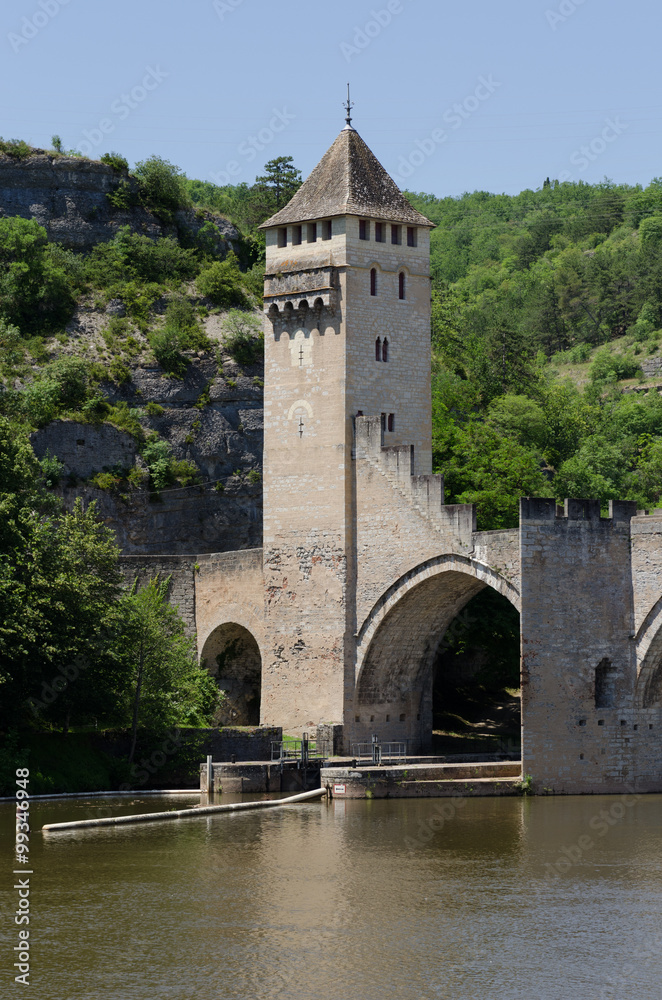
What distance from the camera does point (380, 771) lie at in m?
34.7

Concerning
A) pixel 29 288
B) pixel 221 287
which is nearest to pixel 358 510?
pixel 221 287

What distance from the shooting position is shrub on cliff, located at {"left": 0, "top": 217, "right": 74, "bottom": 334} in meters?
57.0

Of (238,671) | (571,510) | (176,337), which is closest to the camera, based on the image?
(571,510)

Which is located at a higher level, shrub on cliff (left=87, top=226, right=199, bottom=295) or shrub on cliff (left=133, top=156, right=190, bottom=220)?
shrub on cliff (left=133, top=156, right=190, bottom=220)

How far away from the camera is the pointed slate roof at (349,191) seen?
40.9 meters

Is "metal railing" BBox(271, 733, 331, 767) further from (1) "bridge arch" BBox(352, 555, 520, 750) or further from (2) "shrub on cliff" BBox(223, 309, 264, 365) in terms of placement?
(2) "shrub on cliff" BBox(223, 309, 264, 365)

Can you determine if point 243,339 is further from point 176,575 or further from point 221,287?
point 176,575

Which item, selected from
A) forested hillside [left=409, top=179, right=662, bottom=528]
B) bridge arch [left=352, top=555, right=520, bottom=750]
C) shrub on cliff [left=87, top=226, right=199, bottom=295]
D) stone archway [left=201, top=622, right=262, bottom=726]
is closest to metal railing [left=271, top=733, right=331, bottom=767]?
bridge arch [left=352, top=555, right=520, bottom=750]

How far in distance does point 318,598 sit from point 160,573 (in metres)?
6.76

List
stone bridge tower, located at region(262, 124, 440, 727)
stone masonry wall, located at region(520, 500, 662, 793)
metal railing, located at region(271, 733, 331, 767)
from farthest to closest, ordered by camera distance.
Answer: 1. stone bridge tower, located at region(262, 124, 440, 727)
2. metal railing, located at region(271, 733, 331, 767)
3. stone masonry wall, located at region(520, 500, 662, 793)

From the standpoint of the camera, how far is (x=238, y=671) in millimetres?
45969

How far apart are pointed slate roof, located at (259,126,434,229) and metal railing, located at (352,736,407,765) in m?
14.0

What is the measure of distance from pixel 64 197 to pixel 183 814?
124 feet

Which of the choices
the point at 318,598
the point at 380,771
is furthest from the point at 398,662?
the point at 380,771
